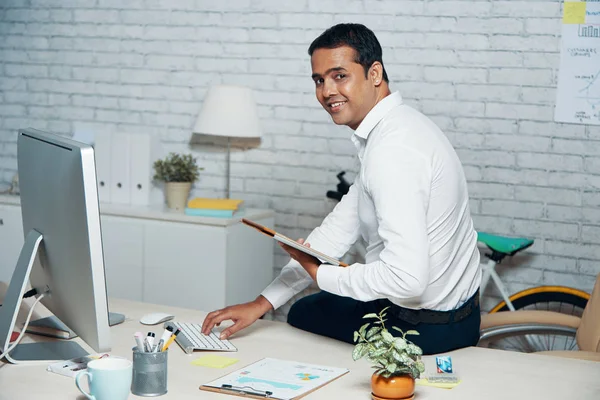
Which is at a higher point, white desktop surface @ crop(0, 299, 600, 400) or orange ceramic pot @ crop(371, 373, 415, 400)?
orange ceramic pot @ crop(371, 373, 415, 400)

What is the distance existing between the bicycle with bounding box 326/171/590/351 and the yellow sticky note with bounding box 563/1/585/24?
1.03 metres

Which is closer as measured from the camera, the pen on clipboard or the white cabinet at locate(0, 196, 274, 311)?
the pen on clipboard

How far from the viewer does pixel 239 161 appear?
4.33 metres

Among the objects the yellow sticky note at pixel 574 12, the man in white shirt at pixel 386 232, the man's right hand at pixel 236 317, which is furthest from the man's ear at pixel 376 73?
the yellow sticky note at pixel 574 12

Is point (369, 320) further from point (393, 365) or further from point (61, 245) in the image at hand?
point (61, 245)

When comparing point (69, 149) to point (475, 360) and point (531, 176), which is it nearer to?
point (475, 360)

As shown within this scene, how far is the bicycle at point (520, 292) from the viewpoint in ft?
11.9

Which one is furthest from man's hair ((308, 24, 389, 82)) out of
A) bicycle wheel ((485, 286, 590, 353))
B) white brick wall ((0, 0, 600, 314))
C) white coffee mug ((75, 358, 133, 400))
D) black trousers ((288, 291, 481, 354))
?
bicycle wheel ((485, 286, 590, 353))

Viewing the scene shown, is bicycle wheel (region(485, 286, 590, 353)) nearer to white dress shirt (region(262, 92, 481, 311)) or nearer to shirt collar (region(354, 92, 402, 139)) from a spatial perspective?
white dress shirt (region(262, 92, 481, 311))

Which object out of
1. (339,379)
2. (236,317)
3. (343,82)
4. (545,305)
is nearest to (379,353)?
(339,379)

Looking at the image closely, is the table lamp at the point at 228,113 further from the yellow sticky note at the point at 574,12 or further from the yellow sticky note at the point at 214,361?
the yellow sticky note at the point at 214,361

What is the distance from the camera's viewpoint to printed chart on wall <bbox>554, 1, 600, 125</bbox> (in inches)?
144

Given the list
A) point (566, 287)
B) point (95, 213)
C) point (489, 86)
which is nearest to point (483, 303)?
point (566, 287)

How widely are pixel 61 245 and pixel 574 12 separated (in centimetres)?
282
